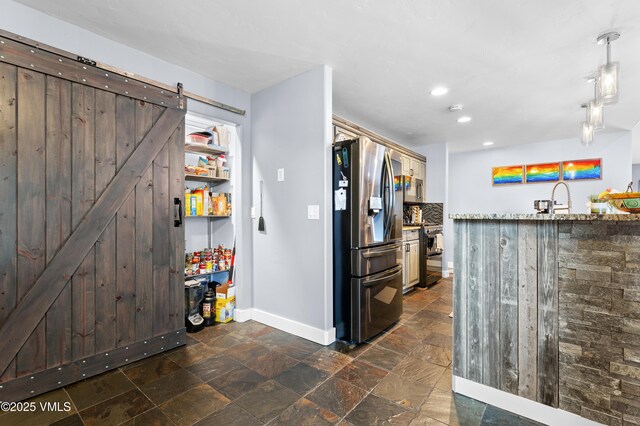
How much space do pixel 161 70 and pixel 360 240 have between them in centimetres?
240

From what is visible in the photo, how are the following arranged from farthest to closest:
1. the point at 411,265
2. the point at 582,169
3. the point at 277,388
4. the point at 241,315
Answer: the point at 582,169, the point at 411,265, the point at 241,315, the point at 277,388

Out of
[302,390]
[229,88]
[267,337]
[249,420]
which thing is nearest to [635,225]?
[302,390]

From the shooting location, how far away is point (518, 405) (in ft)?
5.55

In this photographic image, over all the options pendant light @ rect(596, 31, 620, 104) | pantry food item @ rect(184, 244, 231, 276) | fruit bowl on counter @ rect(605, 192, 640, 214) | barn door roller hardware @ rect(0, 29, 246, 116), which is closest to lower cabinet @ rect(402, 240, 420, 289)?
pantry food item @ rect(184, 244, 231, 276)

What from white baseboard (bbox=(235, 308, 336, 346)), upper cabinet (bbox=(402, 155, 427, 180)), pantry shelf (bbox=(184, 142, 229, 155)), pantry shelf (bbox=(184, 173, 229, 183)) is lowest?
white baseboard (bbox=(235, 308, 336, 346))

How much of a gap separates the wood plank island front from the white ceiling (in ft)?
4.88

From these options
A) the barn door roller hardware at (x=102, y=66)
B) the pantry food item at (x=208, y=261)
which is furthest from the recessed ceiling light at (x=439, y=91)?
the pantry food item at (x=208, y=261)

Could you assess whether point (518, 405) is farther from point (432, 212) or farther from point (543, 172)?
point (543, 172)

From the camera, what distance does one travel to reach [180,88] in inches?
104

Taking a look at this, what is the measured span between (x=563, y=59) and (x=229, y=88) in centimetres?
322

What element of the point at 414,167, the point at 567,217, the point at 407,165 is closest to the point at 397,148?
the point at 407,165

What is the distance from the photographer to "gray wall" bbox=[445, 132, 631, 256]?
4.93 meters

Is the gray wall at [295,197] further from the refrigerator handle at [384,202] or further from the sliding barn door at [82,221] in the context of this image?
the sliding barn door at [82,221]

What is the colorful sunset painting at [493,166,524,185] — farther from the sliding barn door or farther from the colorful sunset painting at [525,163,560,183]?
the sliding barn door
